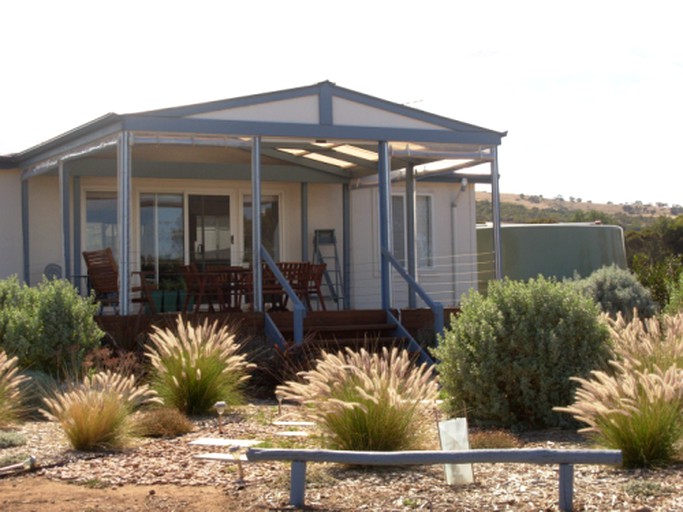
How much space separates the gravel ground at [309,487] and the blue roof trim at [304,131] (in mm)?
5460

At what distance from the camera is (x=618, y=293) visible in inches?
579

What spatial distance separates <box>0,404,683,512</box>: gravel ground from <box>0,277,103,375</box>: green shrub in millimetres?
2984

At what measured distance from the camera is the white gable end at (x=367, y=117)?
41.8 ft

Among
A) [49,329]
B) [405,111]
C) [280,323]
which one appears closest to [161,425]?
[49,329]

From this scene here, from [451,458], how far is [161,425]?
3.07m

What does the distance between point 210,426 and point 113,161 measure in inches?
280

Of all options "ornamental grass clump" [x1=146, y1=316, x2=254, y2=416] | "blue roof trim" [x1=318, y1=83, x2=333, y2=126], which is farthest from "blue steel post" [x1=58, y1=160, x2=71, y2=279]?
"ornamental grass clump" [x1=146, y1=316, x2=254, y2=416]

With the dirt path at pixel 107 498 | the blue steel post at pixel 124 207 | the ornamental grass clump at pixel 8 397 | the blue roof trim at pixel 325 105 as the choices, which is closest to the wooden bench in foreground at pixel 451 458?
the dirt path at pixel 107 498

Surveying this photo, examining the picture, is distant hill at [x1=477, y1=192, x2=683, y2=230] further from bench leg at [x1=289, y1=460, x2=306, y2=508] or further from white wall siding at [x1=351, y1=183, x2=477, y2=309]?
bench leg at [x1=289, y1=460, x2=306, y2=508]

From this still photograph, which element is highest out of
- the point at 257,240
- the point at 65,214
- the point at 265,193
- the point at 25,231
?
the point at 265,193

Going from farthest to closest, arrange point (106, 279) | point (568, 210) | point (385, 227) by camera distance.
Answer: point (568, 210)
point (106, 279)
point (385, 227)

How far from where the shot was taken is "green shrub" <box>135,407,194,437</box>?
25.5ft

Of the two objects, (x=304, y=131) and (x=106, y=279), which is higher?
(x=304, y=131)

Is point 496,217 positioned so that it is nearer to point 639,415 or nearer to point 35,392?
point 35,392
